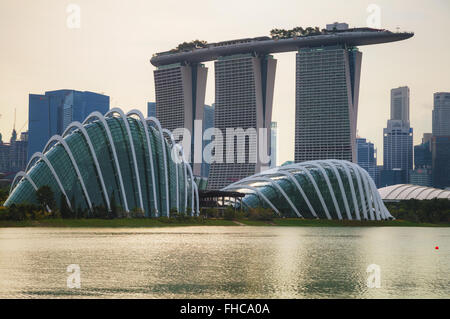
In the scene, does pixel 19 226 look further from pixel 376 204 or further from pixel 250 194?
pixel 376 204

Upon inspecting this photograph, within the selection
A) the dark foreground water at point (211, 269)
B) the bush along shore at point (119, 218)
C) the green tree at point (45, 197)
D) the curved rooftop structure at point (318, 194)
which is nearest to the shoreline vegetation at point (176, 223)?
the bush along shore at point (119, 218)

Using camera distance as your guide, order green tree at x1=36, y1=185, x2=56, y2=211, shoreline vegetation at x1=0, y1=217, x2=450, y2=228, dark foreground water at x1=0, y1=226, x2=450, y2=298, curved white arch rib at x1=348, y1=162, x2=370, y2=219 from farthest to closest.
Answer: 1. curved white arch rib at x1=348, y1=162, x2=370, y2=219
2. green tree at x1=36, y1=185, x2=56, y2=211
3. shoreline vegetation at x1=0, y1=217, x2=450, y2=228
4. dark foreground water at x1=0, y1=226, x2=450, y2=298

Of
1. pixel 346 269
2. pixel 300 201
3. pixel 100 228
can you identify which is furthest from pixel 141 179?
pixel 346 269

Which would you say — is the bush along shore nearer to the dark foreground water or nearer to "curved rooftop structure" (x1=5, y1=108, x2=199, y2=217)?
"curved rooftop structure" (x1=5, y1=108, x2=199, y2=217)

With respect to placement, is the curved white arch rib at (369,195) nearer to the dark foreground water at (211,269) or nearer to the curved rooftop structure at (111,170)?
the curved rooftop structure at (111,170)


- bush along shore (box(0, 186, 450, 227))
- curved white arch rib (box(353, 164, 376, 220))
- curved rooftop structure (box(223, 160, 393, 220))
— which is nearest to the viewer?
bush along shore (box(0, 186, 450, 227))

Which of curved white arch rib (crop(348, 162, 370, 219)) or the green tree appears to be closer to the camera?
the green tree

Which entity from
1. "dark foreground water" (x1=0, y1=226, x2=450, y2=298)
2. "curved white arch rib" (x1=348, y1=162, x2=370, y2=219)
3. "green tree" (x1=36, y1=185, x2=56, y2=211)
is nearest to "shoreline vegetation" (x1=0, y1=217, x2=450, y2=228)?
"green tree" (x1=36, y1=185, x2=56, y2=211)

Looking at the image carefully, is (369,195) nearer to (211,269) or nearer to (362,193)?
(362,193)
